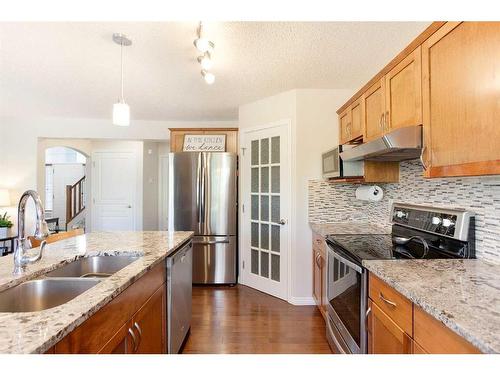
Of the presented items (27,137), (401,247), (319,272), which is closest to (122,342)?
(401,247)

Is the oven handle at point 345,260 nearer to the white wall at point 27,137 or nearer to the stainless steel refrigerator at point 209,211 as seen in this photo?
the stainless steel refrigerator at point 209,211

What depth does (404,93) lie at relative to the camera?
1.57m

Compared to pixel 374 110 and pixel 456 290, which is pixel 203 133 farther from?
pixel 456 290

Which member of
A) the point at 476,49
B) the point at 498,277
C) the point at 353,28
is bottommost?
the point at 498,277

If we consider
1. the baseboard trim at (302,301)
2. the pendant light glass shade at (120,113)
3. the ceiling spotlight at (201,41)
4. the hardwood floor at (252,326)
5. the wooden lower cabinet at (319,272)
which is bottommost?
the hardwood floor at (252,326)

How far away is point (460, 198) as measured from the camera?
155cm

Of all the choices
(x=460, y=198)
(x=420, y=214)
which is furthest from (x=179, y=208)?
(x=460, y=198)

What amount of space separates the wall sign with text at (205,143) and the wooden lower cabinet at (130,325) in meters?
2.46

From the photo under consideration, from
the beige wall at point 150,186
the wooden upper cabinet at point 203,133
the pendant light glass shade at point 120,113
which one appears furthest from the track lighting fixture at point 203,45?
the beige wall at point 150,186

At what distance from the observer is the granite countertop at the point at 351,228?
89.4 inches

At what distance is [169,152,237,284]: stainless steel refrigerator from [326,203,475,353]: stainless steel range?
1.61 meters

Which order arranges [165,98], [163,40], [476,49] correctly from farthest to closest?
[165,98] → [163,40] → [476,49]

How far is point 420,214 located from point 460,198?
0.90 feet

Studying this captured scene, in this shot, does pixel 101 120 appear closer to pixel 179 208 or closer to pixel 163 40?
pixel 179 208
